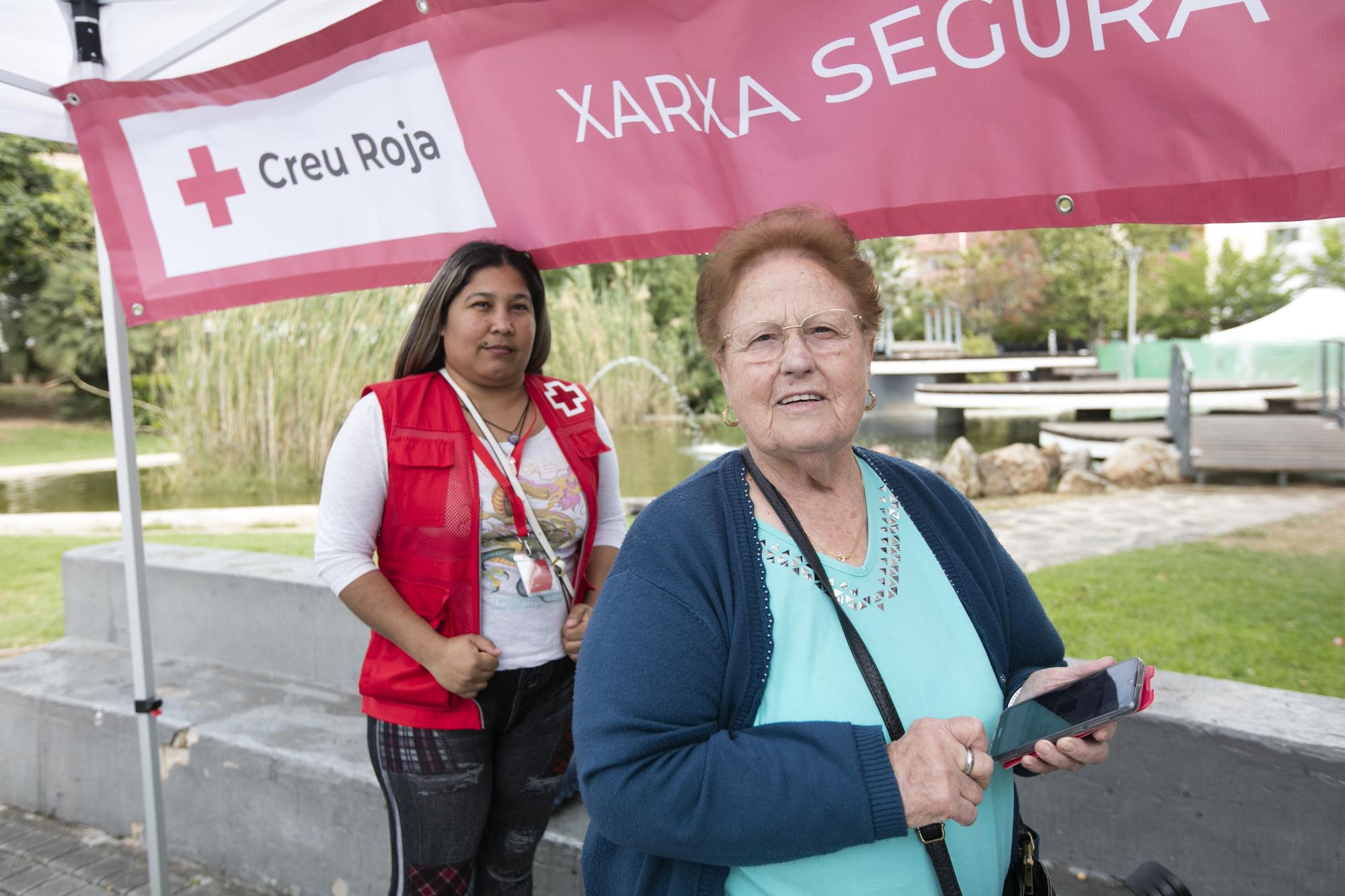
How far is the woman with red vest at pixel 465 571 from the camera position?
226 cm

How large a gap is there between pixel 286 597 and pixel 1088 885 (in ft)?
11.1

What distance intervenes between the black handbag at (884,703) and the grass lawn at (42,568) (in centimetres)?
503

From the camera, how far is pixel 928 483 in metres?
1.85

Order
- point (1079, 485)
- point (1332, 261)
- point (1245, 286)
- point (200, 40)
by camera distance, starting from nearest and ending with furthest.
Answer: point (200, 40)
point (1079, 485)
point (1332, 261)
point (1245, 286)

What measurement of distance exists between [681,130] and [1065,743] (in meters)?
1.46

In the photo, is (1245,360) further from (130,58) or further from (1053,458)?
(130,58)

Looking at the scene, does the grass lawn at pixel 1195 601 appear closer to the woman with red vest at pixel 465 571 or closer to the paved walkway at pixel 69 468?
the woman with red vest at pixel 465 571

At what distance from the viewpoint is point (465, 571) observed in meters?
2.29

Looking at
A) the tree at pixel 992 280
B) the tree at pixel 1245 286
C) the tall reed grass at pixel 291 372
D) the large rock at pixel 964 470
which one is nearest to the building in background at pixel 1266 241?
the tree at pixel 1245 286

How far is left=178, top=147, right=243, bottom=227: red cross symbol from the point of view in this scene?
2.66m

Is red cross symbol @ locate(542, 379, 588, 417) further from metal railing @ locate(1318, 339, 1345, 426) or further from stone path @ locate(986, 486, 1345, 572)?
metal railing @ locate(1318, 339, 1345, 426)

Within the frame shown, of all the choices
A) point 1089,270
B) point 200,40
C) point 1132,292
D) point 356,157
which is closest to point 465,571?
point 356,157

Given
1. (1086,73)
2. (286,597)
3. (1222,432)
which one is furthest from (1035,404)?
(1086,73)

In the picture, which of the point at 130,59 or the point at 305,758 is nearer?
the point at 130,59
